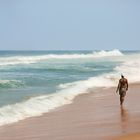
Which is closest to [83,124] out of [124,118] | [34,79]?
[124,118]

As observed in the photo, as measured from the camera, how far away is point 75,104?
52.4 feet

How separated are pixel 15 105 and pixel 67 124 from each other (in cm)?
394

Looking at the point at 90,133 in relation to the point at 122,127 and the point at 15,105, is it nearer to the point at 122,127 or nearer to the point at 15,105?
the point at 122,127

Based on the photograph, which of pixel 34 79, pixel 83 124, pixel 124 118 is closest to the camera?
pixel 83 124

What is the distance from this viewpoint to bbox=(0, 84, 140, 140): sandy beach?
10195 mm

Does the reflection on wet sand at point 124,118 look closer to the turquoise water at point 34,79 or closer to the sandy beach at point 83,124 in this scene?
the sandy beach at point 83,124

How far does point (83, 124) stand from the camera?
11.7 metres

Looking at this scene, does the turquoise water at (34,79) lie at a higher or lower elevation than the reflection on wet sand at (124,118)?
lower

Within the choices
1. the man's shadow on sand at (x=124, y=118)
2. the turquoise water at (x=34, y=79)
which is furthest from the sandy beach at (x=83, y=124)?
the turquoise water at (x=34, y=79)

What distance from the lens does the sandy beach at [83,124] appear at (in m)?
10.2

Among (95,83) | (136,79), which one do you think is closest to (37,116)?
(95,83)

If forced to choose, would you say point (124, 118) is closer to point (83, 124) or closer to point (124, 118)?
point (124, 118)

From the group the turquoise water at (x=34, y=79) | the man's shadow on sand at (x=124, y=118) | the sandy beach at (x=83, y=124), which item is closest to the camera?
the sandy beach at (x=83, y=124)

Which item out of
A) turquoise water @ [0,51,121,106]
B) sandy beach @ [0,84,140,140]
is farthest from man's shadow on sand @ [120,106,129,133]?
turquoise water @ [0,51,121,106]
